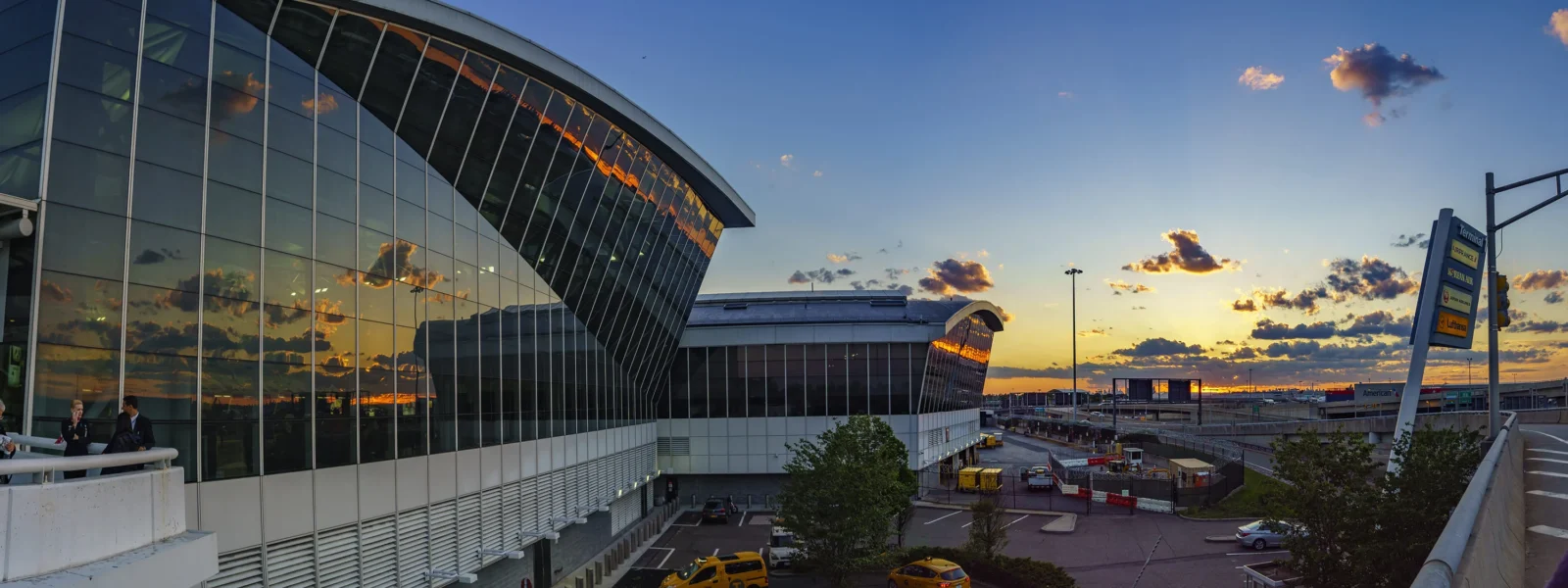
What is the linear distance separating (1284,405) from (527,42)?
153m

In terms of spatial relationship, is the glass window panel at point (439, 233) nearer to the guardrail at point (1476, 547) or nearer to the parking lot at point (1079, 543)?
the parking lot at point (1079, 543)

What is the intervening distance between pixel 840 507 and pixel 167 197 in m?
21.0

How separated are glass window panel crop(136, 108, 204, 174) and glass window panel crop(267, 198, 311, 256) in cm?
183

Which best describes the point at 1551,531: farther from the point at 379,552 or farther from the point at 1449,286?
the point at 379,552

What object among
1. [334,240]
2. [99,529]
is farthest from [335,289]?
[99,529]

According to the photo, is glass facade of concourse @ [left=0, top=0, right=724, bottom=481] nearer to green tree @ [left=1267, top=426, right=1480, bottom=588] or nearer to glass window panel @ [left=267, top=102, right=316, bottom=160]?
glass window panel @ [left=267, top=102, right=316, bottom=160]

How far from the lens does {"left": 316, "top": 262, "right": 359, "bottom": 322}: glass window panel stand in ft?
59.9

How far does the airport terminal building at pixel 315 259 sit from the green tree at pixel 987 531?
15213mm

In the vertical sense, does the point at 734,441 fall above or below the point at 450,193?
below

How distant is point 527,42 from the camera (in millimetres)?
24391

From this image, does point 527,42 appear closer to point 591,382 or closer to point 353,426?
point 353,426

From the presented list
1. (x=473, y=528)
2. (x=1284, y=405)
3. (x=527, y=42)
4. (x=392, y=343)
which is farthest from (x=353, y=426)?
(x=1284, y=405)

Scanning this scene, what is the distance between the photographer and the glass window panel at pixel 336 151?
1848 centimetres

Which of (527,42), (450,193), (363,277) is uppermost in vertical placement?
(527,42)
